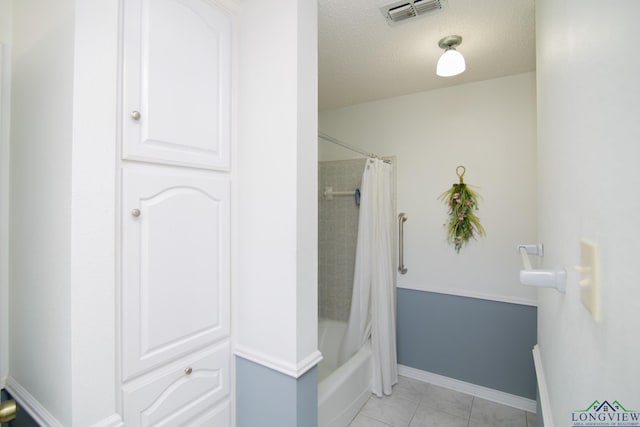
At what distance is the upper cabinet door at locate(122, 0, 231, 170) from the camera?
1033mm

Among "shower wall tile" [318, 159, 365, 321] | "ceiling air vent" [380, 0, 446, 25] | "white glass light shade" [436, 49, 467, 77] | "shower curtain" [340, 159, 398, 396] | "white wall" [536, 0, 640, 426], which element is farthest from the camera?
"shower wall tile" [318, 159, 365, 321]

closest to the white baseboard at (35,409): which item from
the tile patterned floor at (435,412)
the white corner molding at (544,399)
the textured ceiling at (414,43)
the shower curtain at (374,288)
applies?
the white corner molding at (544,399)

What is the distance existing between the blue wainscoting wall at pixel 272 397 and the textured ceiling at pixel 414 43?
6.19ft

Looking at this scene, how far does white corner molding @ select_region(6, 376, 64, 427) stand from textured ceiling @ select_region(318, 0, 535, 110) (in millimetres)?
2088

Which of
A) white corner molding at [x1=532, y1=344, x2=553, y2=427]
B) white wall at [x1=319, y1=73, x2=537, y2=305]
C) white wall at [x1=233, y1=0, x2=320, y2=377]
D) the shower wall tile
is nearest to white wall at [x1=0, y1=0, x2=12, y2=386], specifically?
white wall at [x1=233, y1=0, x2=320, y2=377]

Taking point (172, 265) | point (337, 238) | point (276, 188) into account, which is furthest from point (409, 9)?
point (337, 238)

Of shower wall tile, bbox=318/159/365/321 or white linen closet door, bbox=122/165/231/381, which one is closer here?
white linen closet door, bbox=122/165/231/381

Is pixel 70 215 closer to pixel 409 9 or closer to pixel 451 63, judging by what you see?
pixel 409 9

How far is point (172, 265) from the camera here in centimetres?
115

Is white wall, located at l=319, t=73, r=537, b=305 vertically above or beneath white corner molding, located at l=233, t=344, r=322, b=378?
above

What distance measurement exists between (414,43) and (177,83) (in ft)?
4.97

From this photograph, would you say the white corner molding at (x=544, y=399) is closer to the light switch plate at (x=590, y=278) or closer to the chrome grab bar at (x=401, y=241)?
the light switch plate at (x=590, y=278)

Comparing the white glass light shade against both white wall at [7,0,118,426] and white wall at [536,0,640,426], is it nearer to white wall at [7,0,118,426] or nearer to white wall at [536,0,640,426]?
white wall at [536,0,640,426]

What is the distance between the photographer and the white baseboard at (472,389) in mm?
2211
